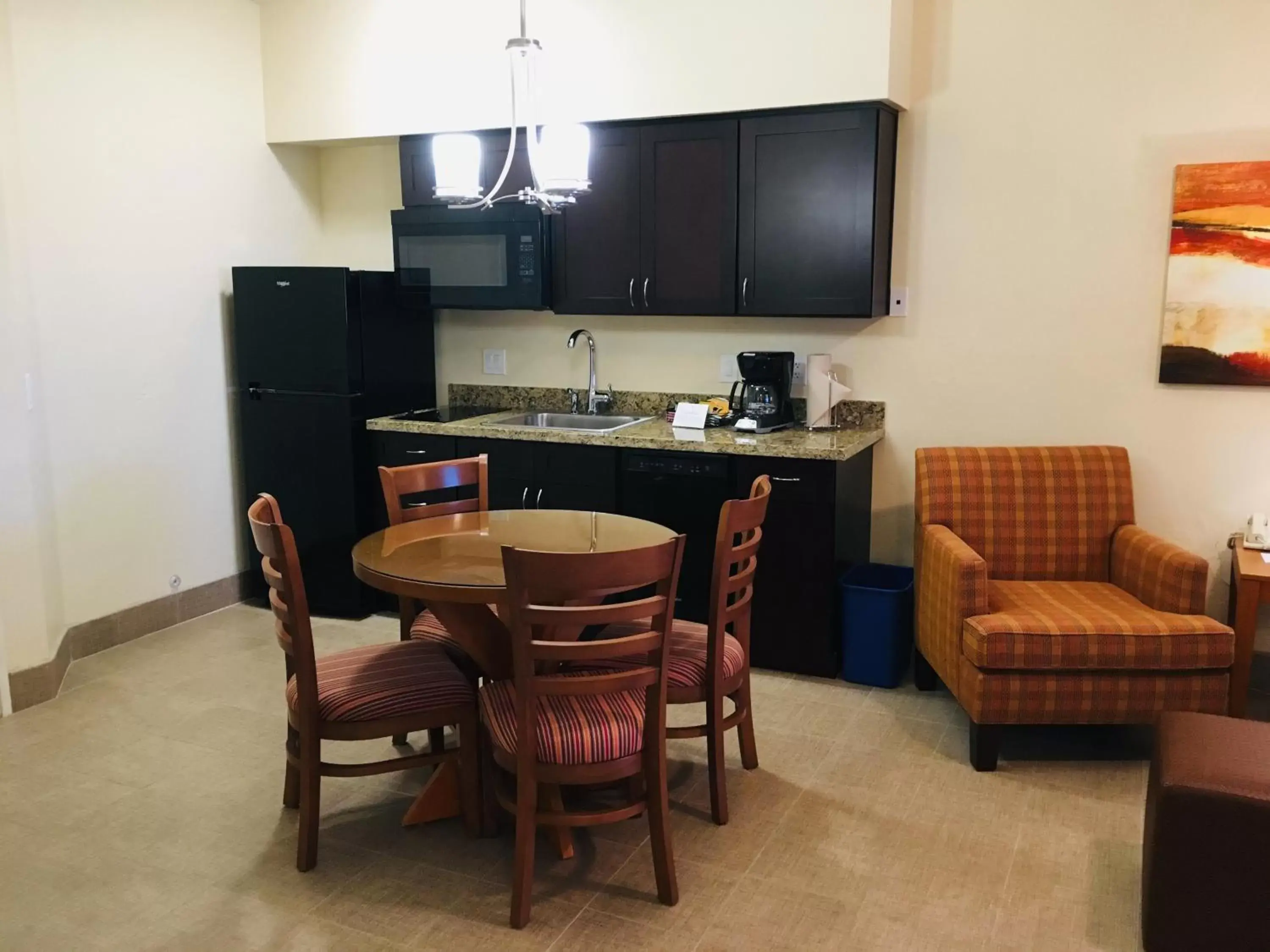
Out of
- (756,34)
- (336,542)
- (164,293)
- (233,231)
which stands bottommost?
(336,542)

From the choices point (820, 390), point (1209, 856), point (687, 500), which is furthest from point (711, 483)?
point (1209, 856)

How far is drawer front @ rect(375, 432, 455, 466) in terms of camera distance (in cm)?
445

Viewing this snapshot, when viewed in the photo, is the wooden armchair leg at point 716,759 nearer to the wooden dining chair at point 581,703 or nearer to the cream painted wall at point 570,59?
the wooden dining chair at point 581,703

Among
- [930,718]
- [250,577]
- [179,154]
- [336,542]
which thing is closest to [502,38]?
[179,154]

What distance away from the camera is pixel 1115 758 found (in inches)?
128

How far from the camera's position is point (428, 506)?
3.41 metres

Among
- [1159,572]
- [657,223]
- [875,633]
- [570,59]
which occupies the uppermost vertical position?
[570,59]

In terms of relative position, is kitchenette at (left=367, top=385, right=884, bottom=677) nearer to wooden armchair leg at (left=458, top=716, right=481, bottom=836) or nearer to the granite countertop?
the granite countertop

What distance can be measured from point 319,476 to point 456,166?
2.14 m

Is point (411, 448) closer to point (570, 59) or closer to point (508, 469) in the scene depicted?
point (508, 469)

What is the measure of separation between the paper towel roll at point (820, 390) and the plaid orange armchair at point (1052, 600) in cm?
44

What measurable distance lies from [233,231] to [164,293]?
49cm

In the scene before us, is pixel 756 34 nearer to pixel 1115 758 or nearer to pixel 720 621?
pixel 720 621

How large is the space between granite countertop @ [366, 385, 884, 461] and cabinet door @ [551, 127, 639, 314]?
521 mm
